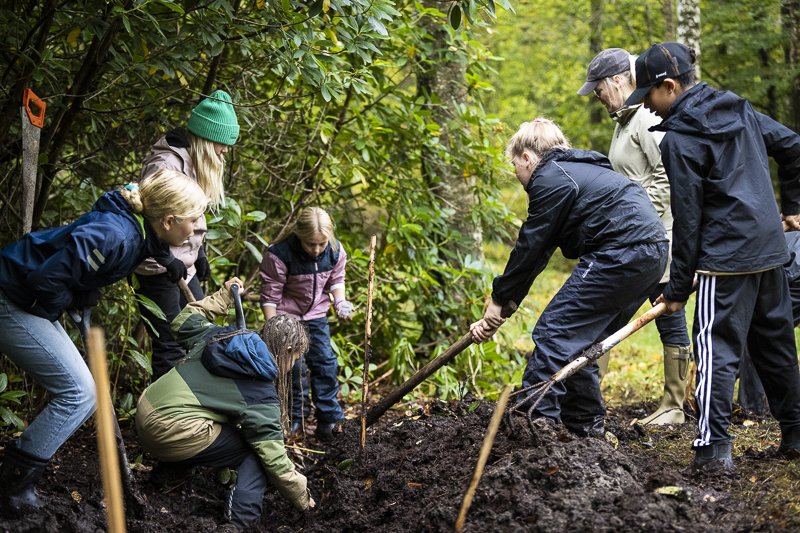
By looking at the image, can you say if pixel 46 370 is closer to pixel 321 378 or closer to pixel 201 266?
pixel 201 266

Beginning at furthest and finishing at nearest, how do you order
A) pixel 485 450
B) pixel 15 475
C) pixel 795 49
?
pixel 795 49
pixel 15 475
pixel 485 450

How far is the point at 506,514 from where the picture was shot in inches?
87.1

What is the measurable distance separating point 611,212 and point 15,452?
9.54 ft

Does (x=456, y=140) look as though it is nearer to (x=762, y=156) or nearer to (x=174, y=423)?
(x=762, y=156)

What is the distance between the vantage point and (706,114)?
2.69 metres

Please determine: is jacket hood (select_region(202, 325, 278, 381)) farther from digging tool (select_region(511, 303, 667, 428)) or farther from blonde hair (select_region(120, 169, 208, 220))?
digging tool (select_region(511, 303, 667, 428))

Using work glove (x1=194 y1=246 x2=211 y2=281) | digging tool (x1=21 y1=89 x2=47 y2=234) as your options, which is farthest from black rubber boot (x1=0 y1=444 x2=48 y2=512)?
work glove (x1=194 y1=246 x2=211 y2=281)

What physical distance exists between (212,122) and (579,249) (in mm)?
2151

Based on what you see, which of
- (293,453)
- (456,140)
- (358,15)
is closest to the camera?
(358,15)

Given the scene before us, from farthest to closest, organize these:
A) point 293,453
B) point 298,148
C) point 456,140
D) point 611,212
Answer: point 456,140, point 298,148, point 293,453, point 611,212

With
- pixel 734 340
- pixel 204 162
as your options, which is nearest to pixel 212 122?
pixel 204 162

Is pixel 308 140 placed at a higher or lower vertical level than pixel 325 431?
higher

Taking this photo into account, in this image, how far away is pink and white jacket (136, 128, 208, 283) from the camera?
329 centimetres

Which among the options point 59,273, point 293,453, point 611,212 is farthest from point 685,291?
point 59,273
